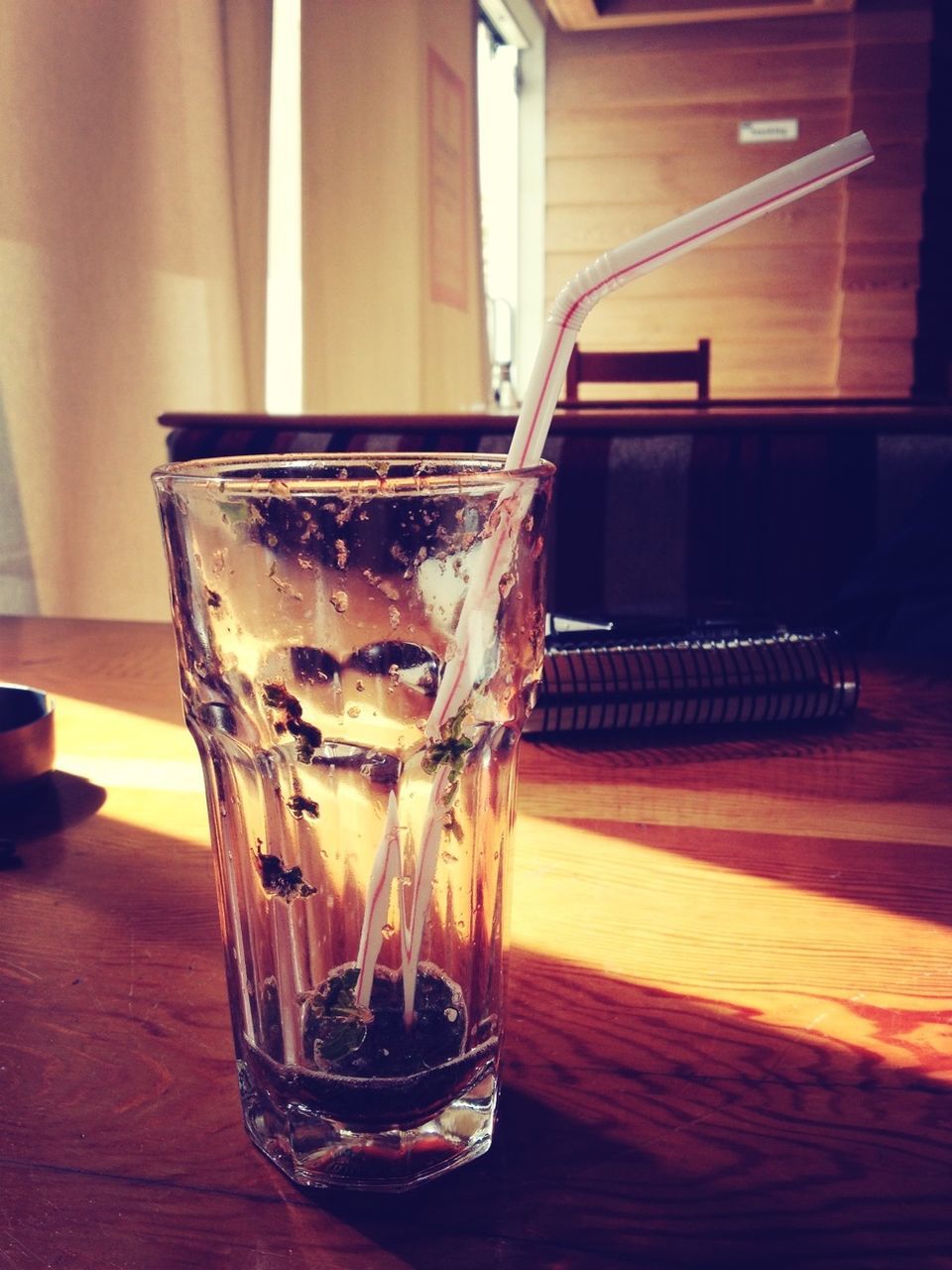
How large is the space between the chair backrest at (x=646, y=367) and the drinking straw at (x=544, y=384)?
112 inches

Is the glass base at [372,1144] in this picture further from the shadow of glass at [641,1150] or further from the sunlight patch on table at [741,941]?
the sunlight patch on table at [741,941]

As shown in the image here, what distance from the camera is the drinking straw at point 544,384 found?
0.27 metres

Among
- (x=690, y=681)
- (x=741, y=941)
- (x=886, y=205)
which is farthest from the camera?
(x=886, y=205)

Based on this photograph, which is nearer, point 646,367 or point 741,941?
point 741,941

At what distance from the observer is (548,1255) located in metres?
0.28

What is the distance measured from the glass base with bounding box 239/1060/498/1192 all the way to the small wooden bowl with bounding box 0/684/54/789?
329mm

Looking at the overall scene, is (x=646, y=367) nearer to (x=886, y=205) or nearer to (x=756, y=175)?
(x=756, y=175)

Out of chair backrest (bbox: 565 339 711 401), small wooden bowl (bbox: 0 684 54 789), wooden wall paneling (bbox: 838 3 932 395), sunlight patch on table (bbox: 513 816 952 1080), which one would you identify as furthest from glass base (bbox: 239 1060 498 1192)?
wooden wall paneling (bbox: 838 3 932 395)

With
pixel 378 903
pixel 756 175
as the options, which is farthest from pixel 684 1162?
pixel 756 175

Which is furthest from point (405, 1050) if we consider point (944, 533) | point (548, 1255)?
point (944, 533)

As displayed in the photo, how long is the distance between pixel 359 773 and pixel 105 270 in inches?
67.2

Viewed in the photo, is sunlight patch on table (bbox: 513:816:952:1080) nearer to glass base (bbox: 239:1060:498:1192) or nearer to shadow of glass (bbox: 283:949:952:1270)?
shadow of glass (bbox: 283:949:952:1270)

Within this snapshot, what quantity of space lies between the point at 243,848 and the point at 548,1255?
5.7 inches

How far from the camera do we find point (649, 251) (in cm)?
28
